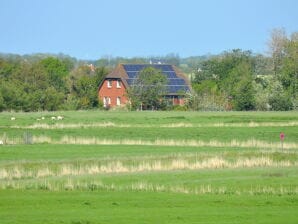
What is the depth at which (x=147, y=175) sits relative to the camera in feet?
111

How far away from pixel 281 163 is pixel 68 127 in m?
31.2

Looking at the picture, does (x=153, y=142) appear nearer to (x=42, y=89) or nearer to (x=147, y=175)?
(x=147, y=175)

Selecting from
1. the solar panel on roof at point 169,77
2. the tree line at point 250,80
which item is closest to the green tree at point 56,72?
the solar panel on roof at point 169,77

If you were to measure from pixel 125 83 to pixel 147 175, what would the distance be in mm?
90390

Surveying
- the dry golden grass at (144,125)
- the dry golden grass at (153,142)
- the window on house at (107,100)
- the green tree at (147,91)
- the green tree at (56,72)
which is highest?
the green tree at (56,72)

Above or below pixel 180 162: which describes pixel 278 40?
above

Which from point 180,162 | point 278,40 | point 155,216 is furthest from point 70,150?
point 278,40

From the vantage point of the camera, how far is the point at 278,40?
130125 mm

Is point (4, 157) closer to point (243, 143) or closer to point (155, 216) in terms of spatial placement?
point (243, 143)

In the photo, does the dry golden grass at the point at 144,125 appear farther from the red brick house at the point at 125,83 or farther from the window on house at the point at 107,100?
the window on house at the point at 107,100

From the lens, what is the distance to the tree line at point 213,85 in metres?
108

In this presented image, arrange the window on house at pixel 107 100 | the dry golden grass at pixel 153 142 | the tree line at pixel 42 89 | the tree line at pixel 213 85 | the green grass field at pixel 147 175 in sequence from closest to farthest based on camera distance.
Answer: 1. the green grass field at pixel 147 175
2. the dry golden grass at pixel 153 142
3. the tree line at pixel 42 89
4. the tree line at pixel 213 85
5. the window on house at pixel 107 100

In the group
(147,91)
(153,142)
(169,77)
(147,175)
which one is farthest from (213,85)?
(147,175)

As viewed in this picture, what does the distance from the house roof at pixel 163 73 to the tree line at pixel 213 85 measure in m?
2.20
